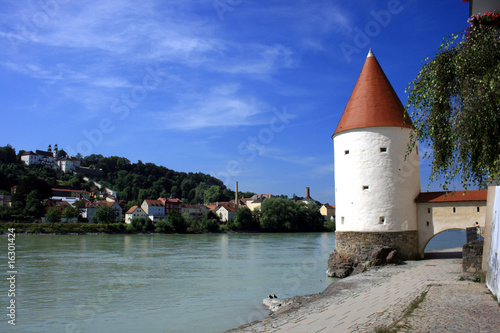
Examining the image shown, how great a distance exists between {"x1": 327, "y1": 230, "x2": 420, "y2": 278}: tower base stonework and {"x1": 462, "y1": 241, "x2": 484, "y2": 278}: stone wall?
425 cm

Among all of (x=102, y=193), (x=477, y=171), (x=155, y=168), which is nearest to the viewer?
(x=477, y=171)

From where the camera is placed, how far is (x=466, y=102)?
6055 millimetres

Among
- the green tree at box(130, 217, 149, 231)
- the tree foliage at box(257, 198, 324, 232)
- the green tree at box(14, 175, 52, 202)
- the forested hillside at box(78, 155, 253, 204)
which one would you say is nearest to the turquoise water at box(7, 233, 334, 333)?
the green tree at box(130, 217, 149, 231)

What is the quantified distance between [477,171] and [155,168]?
4627 inches

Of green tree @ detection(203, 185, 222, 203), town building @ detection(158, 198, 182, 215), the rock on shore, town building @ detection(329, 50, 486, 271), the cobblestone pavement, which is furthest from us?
green tree @ detection(203, 185, 222, 203)

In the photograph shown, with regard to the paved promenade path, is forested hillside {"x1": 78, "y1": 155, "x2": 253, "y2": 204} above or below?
above

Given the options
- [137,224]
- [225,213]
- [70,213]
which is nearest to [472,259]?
[137,224]

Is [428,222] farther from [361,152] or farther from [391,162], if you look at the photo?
[361,152]

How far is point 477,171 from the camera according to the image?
21.9 feet

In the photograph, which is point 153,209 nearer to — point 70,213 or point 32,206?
point 70,213

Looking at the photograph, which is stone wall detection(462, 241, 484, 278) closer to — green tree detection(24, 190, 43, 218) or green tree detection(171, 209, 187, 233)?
green tree detection(171, 209, 187, 233)

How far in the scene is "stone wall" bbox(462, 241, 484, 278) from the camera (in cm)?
1028

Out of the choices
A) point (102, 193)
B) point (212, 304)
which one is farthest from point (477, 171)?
point (102, 193)

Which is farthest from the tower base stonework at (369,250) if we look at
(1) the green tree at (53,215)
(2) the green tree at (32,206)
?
(2) the green tree at (32,206)
